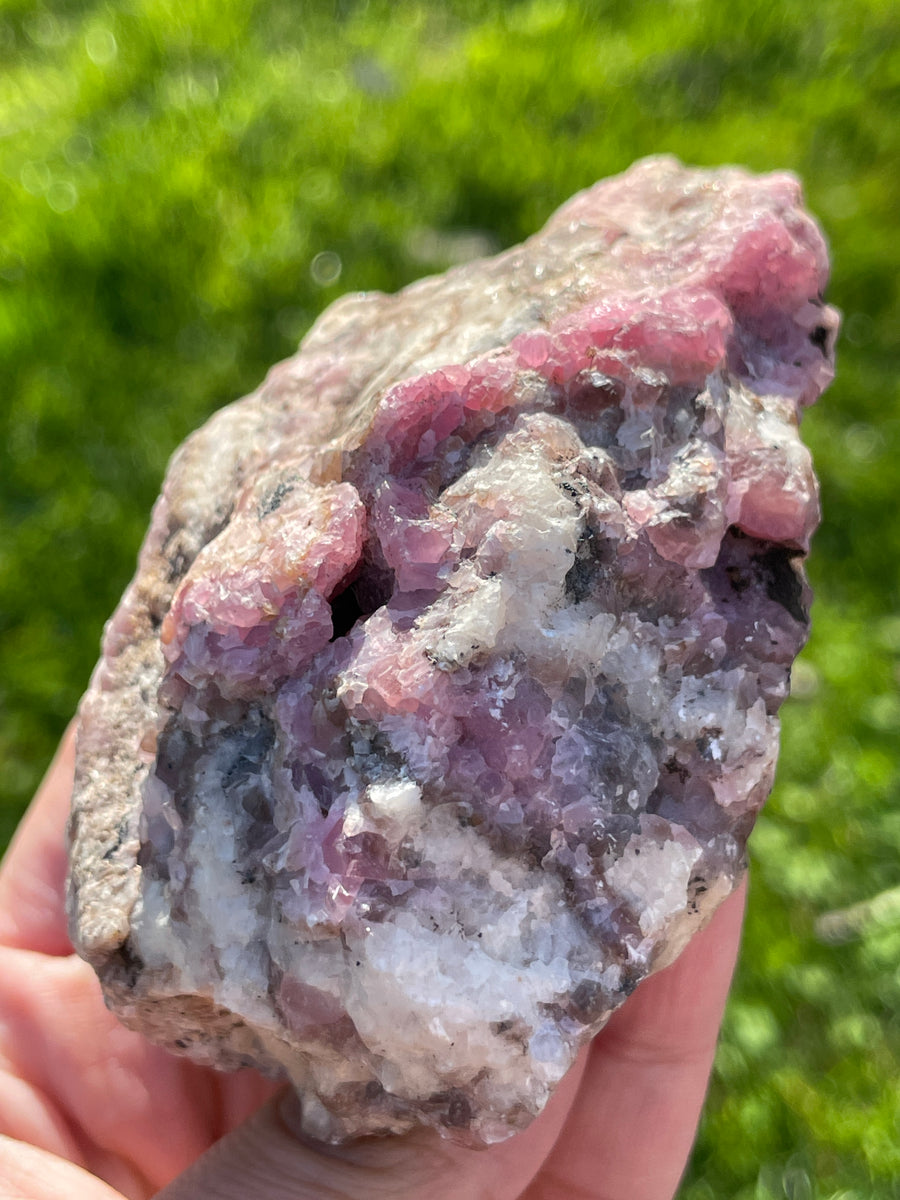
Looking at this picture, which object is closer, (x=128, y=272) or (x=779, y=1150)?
(x=779, y=1150)

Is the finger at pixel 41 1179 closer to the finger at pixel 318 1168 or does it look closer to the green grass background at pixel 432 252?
the finger at pixel 318 1168

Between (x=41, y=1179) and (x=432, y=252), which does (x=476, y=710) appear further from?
(x=432, y=252)

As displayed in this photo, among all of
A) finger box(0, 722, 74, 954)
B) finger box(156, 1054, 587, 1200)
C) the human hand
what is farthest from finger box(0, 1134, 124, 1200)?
finger box(0, 722, 74, 954)

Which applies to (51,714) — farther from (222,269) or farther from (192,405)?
(222,269)

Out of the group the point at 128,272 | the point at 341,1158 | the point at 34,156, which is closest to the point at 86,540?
the point at 128,272

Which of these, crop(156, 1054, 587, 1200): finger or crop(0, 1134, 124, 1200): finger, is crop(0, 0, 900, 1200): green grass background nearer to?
crop(156, 1054, 587, 1200): finger

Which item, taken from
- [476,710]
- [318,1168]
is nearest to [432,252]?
[476,710]

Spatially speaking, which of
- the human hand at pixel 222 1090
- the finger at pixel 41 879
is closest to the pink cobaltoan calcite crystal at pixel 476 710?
the human hand at pixel 222 1090
